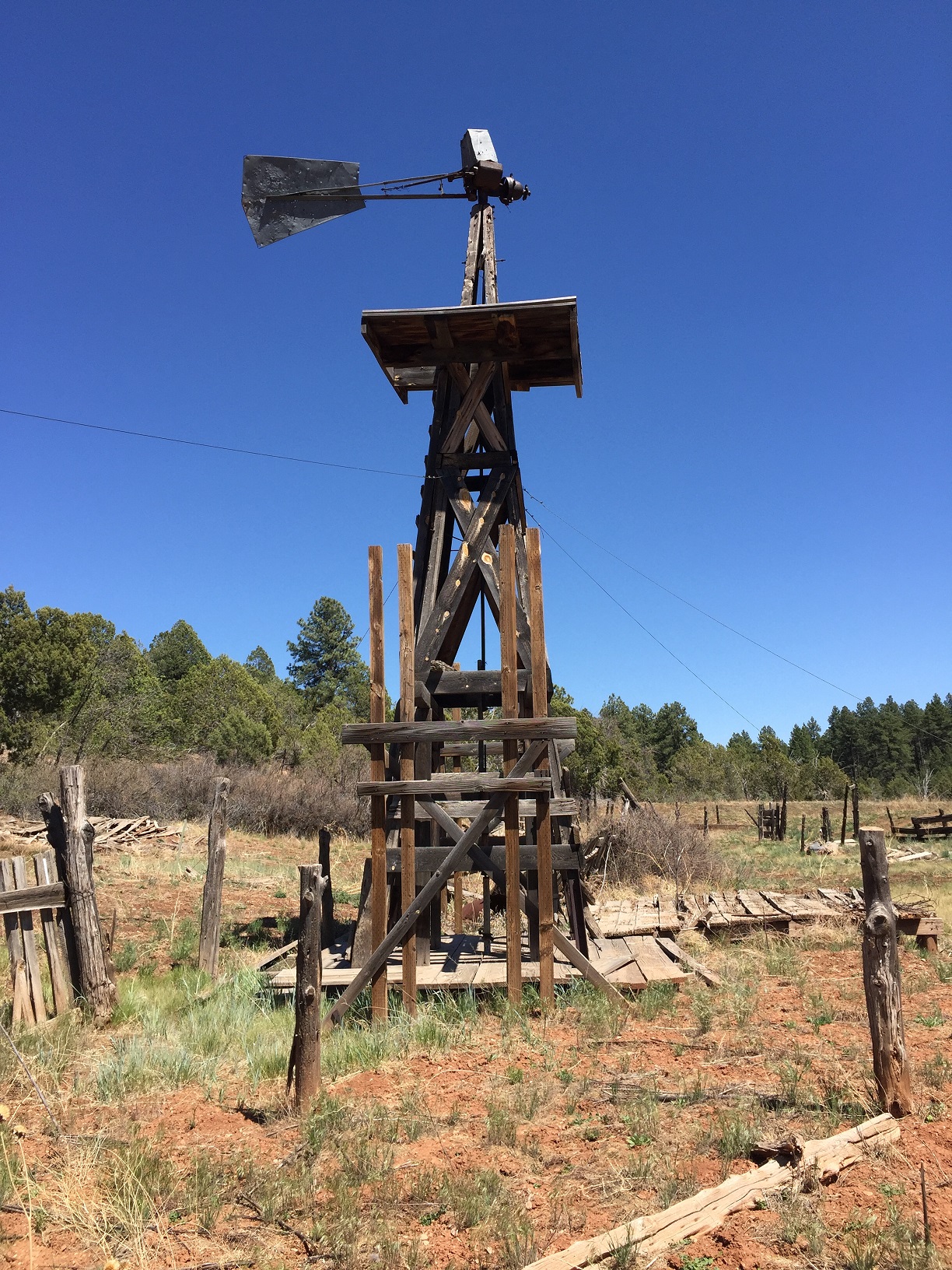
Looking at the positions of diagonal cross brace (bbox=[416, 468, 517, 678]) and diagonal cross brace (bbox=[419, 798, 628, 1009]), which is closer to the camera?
diagonal cross brace (bbox=[419, 798, 628, 1009])

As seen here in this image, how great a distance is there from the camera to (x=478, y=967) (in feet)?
25.3

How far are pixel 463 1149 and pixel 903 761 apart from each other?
333 ft

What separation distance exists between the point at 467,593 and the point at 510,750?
1.89m

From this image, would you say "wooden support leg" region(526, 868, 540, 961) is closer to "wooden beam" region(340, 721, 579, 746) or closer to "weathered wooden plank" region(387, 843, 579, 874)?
"weathered wooden plank" region(387, 843, 579, 874)

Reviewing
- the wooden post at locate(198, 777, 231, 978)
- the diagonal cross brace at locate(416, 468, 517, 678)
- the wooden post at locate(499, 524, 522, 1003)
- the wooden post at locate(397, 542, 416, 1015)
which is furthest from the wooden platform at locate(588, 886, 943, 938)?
the diagonal cross brace at locate(416, 468, 517, 678)

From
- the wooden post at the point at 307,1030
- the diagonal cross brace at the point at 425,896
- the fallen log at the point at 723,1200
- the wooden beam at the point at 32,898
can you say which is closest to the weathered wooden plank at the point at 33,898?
the wooden beam at the point at 32,898

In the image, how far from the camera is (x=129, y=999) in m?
7.59

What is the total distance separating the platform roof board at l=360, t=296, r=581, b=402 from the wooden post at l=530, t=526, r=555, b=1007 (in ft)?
7.41

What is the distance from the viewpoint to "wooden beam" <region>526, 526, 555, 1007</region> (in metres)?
6.97

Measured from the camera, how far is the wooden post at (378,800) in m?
6.87

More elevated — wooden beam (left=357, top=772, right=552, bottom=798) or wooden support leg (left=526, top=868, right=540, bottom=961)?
wooden beam (left=357, top=772, right=552, bottom=798)

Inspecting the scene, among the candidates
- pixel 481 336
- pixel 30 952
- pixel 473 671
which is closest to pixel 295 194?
pixel 481 336

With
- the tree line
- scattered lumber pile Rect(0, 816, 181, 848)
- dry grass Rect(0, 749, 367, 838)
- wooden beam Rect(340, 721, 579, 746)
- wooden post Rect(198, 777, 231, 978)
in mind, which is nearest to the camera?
wooden beam Rect(340, 721, 579, 746)

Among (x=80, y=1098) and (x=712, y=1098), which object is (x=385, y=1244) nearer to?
(x=712, y=1098)
